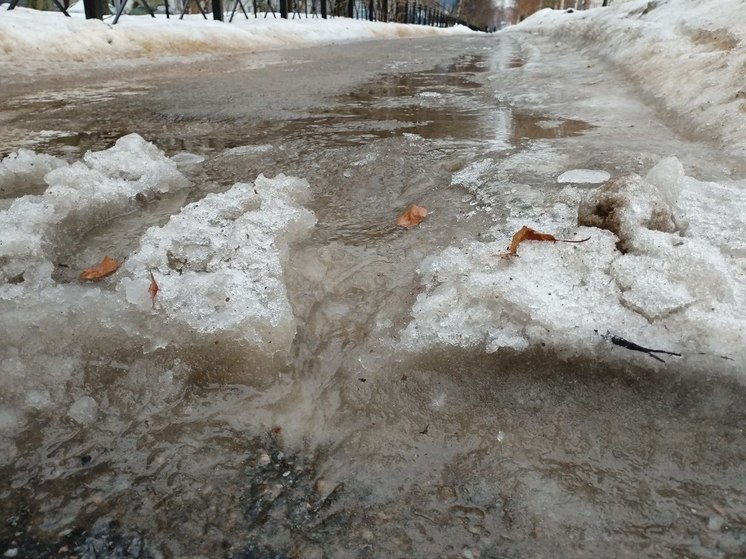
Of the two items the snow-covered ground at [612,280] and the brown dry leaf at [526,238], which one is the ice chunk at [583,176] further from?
the brown dry leaf at [526,238]

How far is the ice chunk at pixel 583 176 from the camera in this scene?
1825mm

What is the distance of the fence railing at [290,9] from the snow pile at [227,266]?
8632 millimetres

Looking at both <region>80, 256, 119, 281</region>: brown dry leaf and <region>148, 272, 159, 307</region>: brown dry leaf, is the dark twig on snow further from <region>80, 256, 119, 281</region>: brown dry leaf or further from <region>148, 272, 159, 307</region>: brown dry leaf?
<region>80, 256, 119, 281</region>: brown dry leaf

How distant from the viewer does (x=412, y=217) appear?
1.65 m

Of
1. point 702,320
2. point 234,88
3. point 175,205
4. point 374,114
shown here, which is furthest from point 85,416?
point 234,88

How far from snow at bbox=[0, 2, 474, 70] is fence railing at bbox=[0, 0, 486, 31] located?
0.42 metres

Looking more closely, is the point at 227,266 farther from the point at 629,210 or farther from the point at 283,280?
the point at 629,210

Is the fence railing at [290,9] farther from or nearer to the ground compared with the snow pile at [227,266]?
farther from the ground

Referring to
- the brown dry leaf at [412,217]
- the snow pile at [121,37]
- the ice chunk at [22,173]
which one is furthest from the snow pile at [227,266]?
the snow pile at [121,37]

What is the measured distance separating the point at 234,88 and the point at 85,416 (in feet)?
13.9

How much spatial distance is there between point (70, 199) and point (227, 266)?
0.73 m

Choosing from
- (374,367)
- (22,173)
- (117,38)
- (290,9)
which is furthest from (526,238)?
(290,9)

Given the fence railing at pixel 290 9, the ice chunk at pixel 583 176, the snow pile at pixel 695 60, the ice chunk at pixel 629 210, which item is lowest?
the ice chunk at pixel 583 176

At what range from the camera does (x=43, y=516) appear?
724 mm
